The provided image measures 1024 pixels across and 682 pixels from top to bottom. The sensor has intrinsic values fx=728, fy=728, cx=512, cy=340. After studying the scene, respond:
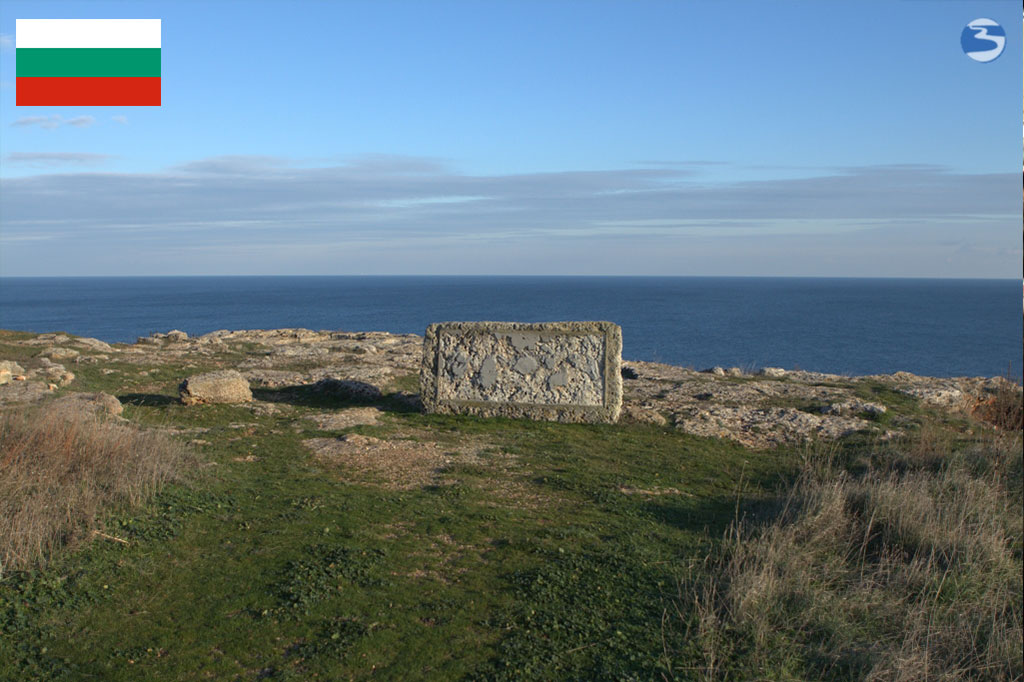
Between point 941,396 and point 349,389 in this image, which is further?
point 941,396

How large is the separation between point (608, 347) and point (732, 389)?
17.6 ft

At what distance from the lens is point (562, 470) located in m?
12.9

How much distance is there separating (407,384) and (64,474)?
1157 centimetres

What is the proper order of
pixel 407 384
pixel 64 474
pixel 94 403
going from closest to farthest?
pixel 64 474 → pixel 94 403 → pixel 407 384

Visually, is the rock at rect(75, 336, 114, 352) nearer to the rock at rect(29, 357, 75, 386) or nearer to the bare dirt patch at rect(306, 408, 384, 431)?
the rock at rect(29, 357, 75, 386)

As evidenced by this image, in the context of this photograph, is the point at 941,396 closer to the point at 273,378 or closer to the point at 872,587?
the point at 872,587

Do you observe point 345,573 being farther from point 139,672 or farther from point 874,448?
point 874,448

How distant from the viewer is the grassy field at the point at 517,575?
21.1 feet

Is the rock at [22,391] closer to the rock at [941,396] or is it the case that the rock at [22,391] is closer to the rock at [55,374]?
the rock at [55,374]

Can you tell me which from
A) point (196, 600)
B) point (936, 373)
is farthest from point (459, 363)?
point (936, 373)

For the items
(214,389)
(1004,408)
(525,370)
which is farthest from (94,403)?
(1004,408)

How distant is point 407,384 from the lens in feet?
68.2

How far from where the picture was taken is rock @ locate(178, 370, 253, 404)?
16359 millimetres

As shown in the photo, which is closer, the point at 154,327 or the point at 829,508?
the point at 829,508
